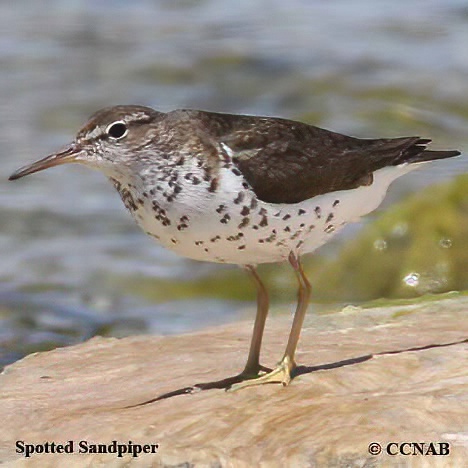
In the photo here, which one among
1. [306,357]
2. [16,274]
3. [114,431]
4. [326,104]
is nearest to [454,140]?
[326,104]

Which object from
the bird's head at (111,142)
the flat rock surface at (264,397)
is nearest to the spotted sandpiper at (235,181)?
the bird's head at (111,142)

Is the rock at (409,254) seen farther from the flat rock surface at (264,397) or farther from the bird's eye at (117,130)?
the bird's eye at (117,130)

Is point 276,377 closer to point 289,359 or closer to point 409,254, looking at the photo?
point 289,359

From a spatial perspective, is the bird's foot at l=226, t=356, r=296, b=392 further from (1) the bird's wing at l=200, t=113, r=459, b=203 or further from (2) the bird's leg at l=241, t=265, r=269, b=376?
(1) the bird's wing at l=200, t=113, r=459, b=203

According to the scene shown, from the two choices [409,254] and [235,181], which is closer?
[235,181]

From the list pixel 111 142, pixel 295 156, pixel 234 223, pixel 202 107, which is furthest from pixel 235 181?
pixel 202 107

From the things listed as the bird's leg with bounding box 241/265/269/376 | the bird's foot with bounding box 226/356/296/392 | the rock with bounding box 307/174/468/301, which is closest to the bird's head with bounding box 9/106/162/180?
the bird's leg with bounding box 241/265/269/376
